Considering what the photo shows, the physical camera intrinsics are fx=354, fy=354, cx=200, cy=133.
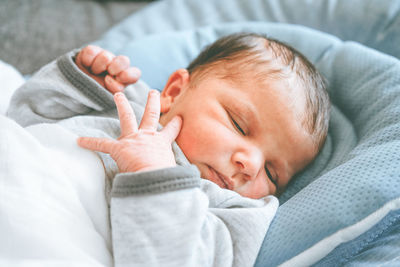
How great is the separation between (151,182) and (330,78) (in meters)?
0.73

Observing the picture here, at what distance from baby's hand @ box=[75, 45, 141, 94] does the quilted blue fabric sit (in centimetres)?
19

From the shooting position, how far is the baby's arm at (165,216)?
0.55 meters

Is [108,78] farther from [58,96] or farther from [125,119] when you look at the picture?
[125,119]

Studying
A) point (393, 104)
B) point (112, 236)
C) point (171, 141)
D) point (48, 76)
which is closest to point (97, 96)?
point (48, 76)

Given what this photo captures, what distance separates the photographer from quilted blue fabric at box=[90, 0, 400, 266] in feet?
2.01

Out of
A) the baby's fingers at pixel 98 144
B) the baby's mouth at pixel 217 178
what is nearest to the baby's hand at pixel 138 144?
the baby's fingers at pixel 98 144

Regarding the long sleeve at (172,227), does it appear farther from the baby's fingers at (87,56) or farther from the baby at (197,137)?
the baby's fingers at (87,56)

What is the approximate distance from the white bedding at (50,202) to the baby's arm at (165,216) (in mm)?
36

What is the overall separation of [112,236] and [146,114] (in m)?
0.24

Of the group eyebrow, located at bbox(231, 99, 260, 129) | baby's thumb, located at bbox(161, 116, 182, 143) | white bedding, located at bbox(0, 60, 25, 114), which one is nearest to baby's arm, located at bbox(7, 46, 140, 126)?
white bedding, located at bbox(0, 60, 25, 114)

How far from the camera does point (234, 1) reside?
149cm

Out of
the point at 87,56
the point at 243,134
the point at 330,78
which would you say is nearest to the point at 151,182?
the point at 243,134

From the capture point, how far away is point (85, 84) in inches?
33.7

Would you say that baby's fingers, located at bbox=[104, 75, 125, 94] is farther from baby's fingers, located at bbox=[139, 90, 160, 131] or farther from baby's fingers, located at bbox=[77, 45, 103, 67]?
baby's fingers, located at bbox=[139, 90, 160, 131]
